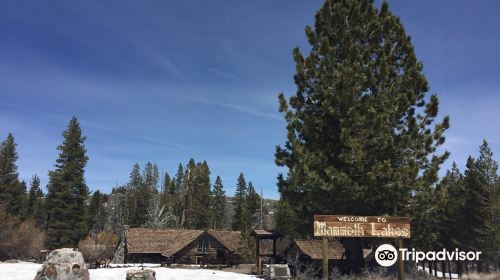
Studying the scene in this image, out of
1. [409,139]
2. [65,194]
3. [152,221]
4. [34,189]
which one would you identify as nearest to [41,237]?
[65,194]

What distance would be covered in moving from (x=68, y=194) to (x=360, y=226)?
48137 mm

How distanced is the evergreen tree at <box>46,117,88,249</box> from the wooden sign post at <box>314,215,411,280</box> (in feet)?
150

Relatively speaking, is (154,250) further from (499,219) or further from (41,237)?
(499,219)

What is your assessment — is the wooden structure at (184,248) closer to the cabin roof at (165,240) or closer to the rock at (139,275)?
the cabin roof at (165,240)

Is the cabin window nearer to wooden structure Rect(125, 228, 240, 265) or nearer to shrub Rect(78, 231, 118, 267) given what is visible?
wooden structure Rect(125, 228, 240, 265)

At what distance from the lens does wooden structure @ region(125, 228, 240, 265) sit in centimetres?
4919

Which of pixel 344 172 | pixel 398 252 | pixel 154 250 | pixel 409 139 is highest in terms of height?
pixel 409 139

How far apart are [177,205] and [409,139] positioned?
84.9 meters

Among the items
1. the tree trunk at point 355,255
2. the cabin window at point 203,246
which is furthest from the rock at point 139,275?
the cabin window at point 203,246

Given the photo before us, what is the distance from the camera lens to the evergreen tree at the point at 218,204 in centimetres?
9391

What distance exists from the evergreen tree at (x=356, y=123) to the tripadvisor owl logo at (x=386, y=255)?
1.96m

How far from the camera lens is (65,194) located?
179 ft

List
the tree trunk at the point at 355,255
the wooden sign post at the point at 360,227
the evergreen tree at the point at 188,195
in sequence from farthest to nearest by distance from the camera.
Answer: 1. the evergreen tree at the point at 188,195
2. the tree trunk at the point at 355,255
3. the wooden sign post at the point at 360,227

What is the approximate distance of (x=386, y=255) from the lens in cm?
1716
